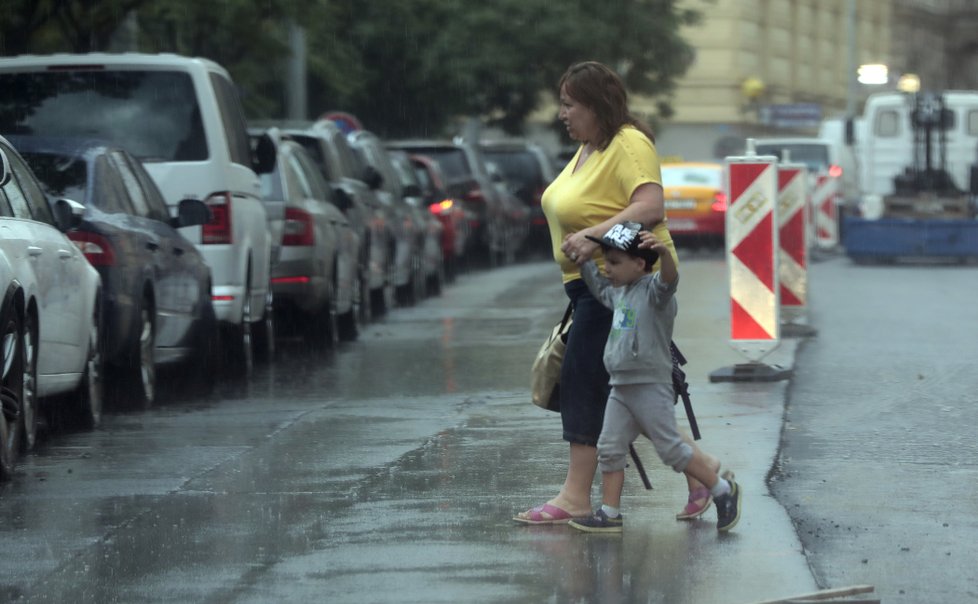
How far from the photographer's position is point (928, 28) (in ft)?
257

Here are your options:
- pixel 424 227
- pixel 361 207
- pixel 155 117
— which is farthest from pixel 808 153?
pixel 155 117

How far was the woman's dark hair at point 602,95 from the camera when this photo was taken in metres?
7.24

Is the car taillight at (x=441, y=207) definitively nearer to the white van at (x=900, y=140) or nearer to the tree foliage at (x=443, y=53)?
the tree foliage at (x=443, y=53)

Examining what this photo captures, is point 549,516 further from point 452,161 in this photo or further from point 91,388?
point 452,161

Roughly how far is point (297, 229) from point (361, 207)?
3153 millimetres

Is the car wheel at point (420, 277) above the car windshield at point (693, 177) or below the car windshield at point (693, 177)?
above

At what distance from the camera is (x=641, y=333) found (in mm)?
6980

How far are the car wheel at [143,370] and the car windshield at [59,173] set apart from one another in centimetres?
74

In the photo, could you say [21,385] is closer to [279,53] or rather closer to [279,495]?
[279,495]

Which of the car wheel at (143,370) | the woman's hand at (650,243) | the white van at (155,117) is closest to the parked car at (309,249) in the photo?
the white van at (155,117)

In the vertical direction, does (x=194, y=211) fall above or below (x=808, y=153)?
above

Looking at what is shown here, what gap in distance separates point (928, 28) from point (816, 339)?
65.4m

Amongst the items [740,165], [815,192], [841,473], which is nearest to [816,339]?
[740,165]

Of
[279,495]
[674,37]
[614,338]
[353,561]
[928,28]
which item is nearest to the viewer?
[353,561]
